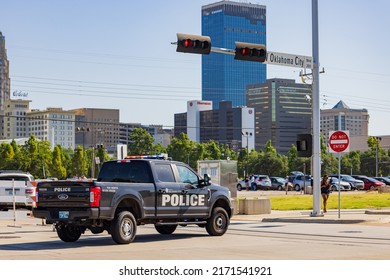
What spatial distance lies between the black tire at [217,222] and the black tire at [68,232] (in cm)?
377

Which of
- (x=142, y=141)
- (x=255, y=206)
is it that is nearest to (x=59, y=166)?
(x=142, y=141)

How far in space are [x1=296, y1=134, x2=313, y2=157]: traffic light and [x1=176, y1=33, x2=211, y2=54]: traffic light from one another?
6.04 metres

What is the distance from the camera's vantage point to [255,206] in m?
34.9

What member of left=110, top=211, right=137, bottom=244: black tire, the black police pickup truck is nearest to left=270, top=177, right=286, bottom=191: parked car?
the black police pickup truck

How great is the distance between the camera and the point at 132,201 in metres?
20.0

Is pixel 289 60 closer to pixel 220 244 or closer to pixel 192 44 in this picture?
pixel 192 44

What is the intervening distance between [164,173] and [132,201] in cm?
160

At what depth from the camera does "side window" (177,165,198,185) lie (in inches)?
857

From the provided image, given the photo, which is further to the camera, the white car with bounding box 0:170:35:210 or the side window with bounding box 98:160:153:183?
the white car with bounding box 0:170:35:210

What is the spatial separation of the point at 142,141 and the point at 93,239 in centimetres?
11635

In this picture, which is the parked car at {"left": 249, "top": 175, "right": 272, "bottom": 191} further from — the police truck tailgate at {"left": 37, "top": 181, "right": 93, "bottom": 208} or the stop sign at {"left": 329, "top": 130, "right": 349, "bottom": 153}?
the police truck tailgate at {"left": 37, "top": 181, "right": 93, "bottom": 208}

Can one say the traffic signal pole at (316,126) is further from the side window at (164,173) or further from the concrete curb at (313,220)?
the side window at (164,173)

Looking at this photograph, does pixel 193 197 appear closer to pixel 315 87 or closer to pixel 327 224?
pixel 327 224

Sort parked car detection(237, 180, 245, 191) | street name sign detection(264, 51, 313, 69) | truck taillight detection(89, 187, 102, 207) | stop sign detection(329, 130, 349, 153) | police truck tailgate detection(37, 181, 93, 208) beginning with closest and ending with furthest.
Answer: truck taillight detection(89, 187, 102, 207) < police truck tailgate detection(37, 181, 93, 208) < stop sign detection(329, 130, 349, 153) < street name sign detection(264, 51, 313, 69) < parked car detection(237, 180, 245, 191)
